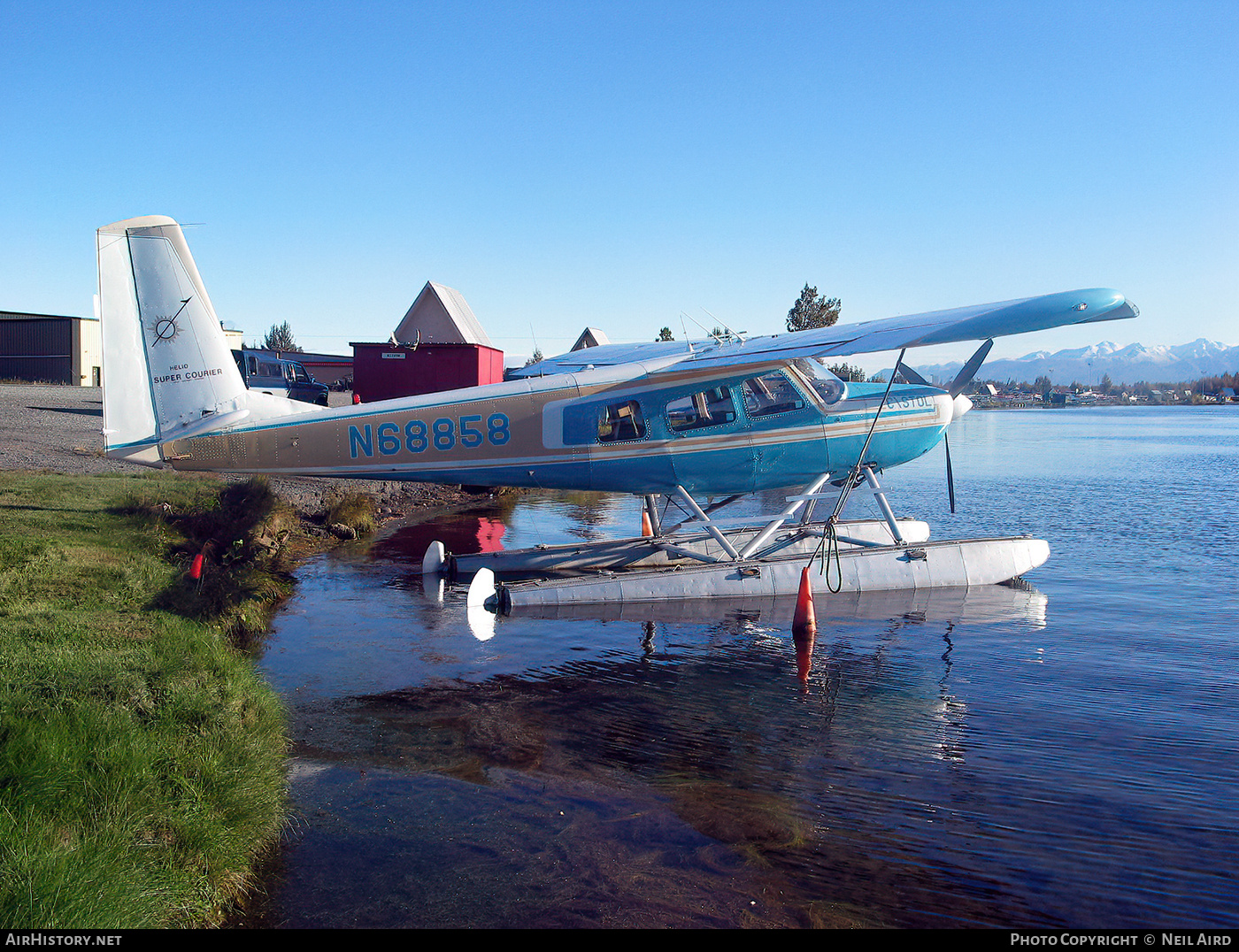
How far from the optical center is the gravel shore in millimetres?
15523

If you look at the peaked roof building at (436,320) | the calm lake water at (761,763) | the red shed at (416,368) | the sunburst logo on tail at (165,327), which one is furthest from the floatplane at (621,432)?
the peaked roof building at (436,320)

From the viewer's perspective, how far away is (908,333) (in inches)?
392

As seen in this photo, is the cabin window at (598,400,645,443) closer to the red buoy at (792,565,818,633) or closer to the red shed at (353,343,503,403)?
the red buoy at (792,565,818,633)

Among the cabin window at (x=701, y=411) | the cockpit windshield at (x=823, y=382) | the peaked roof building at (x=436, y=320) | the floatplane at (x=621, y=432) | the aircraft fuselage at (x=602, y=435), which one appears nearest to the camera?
the floatplane at (x=621, y=432)

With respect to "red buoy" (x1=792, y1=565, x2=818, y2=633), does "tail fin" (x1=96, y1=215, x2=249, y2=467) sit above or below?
above

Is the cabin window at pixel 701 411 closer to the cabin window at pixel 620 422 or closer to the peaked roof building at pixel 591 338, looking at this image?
the cabin window at pixel 620 422

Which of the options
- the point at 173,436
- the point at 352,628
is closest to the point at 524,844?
the point at 352,628

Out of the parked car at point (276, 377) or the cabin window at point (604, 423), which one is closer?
the cabin window at point (604, 423)

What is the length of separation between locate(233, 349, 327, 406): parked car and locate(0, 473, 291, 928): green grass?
20810 mm

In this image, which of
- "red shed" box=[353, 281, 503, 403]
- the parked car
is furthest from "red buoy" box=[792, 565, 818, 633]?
the parked car

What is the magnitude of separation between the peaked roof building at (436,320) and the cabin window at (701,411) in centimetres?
3425

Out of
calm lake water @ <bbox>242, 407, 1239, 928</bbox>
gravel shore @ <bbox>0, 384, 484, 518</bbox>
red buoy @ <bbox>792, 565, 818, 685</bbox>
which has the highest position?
gravel shore @ <bbox>0, 384, 484, 518</bbox>

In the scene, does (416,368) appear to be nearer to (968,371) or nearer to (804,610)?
(968,371)

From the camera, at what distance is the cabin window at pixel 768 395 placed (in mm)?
11086
